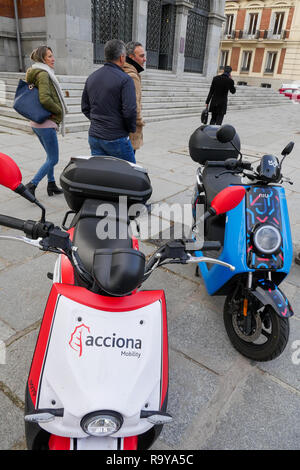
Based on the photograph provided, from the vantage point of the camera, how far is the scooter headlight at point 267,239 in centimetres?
221

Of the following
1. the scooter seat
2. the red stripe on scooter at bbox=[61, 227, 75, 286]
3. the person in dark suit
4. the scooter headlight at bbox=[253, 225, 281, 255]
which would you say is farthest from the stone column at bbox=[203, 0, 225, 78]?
the red stripe on scooter at bbox=[61, 227, 75, 286]

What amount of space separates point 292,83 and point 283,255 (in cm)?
3978

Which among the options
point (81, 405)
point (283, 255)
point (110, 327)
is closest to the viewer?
point (81, 405)

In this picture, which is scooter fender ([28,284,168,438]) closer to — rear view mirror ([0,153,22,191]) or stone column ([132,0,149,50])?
rear view mirror ([0,153,22,191])

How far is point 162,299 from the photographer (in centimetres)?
160

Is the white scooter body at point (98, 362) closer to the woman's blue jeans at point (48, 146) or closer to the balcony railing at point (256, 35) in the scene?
the woman's blue jeans at point (48, 146)

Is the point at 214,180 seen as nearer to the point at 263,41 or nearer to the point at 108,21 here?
the point at 108,21

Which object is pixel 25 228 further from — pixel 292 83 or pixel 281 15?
pixel 281 15

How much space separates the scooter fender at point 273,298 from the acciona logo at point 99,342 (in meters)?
1.07

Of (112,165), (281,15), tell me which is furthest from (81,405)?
(281,15)

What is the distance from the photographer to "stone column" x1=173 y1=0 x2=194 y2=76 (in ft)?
58.6

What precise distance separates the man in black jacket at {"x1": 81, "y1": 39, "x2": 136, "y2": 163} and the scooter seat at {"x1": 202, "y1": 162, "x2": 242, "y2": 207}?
112 cm

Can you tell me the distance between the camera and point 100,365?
52.1 inches

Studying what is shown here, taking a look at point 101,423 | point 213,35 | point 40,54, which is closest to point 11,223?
point 101,423
